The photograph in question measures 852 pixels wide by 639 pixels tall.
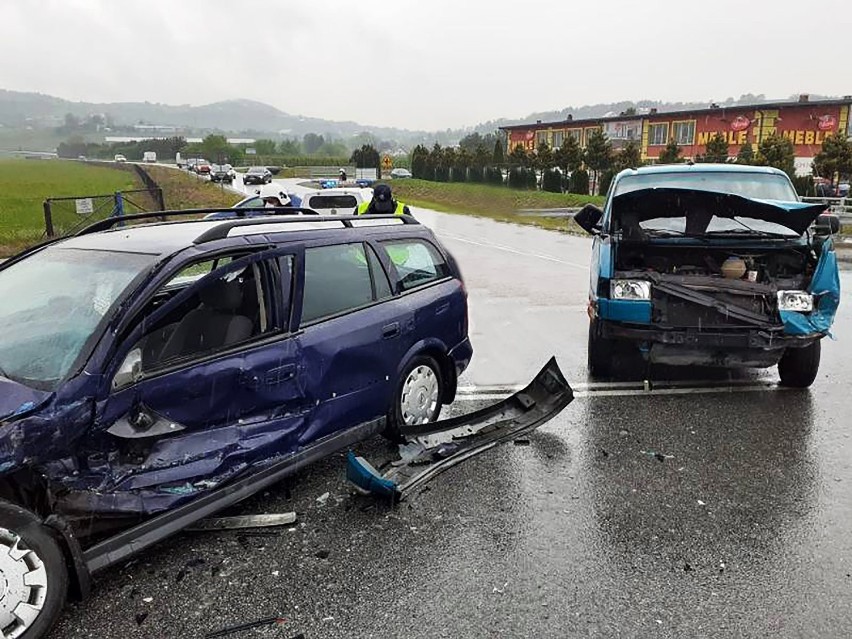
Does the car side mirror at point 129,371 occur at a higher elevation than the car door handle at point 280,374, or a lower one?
higher

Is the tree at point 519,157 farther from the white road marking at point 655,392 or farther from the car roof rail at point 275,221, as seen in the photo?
the car roof rail at point 275,221

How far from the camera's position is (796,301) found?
574cm

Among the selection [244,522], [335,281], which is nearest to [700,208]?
[335,281]

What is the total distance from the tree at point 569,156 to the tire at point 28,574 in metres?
41.4

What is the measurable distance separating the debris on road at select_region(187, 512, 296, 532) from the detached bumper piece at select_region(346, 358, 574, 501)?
45cm

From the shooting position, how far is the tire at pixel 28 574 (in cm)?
262

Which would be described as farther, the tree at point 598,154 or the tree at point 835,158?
the tree at point 598,154

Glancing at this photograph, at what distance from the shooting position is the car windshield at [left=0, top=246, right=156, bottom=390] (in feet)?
9.97

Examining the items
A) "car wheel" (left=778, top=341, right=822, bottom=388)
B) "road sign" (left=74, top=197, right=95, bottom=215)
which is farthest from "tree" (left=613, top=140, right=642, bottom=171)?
"car wheel" (left=778, top=341, right=822, bottom=388)

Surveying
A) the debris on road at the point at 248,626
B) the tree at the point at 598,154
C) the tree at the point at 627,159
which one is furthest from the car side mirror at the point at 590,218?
the tree at the point at 598,154

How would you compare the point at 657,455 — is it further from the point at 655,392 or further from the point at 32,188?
the point at 32,188

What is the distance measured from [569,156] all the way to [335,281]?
4068 cm

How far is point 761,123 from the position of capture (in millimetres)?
47688

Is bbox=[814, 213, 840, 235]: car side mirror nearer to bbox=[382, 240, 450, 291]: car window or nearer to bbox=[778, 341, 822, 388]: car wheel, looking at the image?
bbox=[778, 341, 822, 388]: car wheel
